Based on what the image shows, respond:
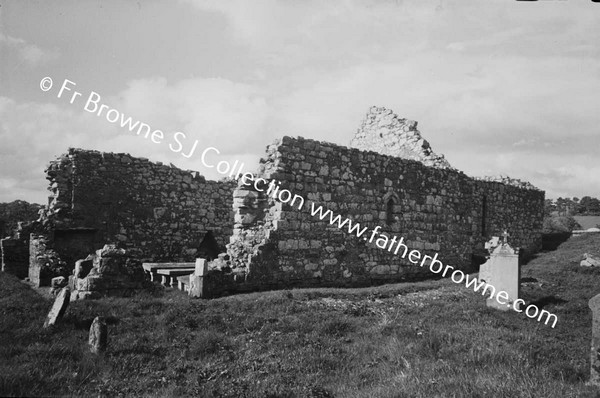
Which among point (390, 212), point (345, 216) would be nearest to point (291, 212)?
point (345, 216)

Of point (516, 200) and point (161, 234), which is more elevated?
point (516, 200)

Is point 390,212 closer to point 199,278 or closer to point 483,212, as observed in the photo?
point 483,212

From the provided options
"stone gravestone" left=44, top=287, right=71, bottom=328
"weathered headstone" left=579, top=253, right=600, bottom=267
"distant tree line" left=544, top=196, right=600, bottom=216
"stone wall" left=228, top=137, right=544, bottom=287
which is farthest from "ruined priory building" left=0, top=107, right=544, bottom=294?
"distant tree line" left=544, top=196, right=600, bottom=216

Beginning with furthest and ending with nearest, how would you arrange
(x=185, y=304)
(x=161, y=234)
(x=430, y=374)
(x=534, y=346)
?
(x=161, y=234)
(x=185, y=304)
(x=534, y=346)
(x=430, y=374)

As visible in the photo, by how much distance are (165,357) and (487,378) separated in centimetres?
424

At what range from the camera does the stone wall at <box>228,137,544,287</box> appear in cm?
1249

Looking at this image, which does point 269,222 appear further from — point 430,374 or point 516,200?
point 516,200

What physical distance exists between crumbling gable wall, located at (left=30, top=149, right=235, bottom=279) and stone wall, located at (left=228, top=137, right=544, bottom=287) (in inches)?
226

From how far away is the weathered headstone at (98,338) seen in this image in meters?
6.40

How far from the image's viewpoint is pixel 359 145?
22.3 m

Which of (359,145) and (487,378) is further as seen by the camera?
(359,145)

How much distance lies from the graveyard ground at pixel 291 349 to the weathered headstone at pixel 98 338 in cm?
14

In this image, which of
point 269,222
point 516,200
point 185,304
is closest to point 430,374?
point 185,304

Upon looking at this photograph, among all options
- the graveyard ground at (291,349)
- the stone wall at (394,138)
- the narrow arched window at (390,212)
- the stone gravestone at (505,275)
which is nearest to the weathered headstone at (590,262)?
the graveyard ground at (291,349)
